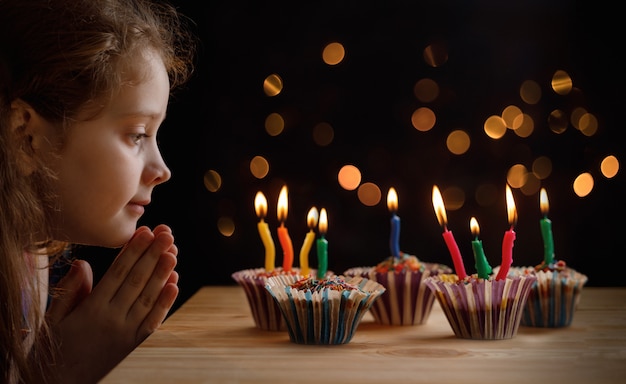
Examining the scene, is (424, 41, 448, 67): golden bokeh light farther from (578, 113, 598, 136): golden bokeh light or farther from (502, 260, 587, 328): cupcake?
(502, 260, 587, 328): cupcake

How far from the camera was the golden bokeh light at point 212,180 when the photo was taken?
2.39 meters

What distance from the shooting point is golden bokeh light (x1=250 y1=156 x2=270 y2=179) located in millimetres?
2361

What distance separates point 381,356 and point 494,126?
1257 mm

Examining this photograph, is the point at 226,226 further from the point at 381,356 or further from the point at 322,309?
the point at 381,356

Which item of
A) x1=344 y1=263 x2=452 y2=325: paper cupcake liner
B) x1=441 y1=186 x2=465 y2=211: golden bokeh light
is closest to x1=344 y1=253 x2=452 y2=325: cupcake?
x1=344 y1=263 x2=452 y2=325: paper cupcake liner

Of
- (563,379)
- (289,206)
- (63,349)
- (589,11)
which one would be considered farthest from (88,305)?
(589,11)

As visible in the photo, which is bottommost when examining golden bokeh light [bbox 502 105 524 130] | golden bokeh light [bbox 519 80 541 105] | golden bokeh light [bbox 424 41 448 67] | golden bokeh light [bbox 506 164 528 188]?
golden bokeh light [bbox 506 164 528 188]

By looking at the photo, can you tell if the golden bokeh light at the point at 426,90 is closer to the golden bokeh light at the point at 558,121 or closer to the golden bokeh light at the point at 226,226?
the golden bokeh light at the point at 558,121

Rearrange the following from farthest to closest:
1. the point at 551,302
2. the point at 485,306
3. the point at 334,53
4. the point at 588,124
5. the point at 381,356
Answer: the point at 334,53, the point at 588,124, the point at 551,302, the point at 485,306, the point at 381,356

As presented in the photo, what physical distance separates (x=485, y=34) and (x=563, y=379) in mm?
1441

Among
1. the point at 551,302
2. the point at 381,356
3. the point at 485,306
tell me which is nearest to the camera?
the point at 381,356

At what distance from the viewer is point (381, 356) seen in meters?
1.18

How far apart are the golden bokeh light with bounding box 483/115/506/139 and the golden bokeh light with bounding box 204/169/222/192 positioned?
787 mm

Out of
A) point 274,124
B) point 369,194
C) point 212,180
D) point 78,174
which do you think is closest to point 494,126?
point 369,194
